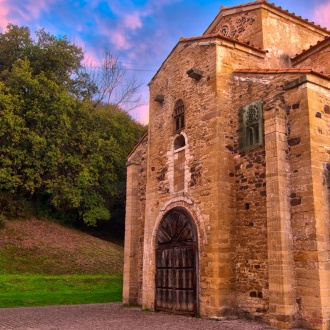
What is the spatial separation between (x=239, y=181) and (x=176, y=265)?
325cm

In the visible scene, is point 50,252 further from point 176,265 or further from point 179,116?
point 179,116

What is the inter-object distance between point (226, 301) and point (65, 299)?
26.7 feet

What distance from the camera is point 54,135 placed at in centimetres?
2747

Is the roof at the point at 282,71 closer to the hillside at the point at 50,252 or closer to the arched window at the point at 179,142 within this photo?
the arched window at the point at 179,142

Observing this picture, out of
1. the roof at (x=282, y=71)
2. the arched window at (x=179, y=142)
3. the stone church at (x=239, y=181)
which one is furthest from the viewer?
the arched window at (x=179, y=142)

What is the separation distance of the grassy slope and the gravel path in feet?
8.51

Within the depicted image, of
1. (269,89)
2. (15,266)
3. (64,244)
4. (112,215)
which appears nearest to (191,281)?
(269,89)

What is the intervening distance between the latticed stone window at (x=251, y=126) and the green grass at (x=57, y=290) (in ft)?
30.7

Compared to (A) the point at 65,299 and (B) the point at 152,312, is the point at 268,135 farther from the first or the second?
(A) the point at 65,299

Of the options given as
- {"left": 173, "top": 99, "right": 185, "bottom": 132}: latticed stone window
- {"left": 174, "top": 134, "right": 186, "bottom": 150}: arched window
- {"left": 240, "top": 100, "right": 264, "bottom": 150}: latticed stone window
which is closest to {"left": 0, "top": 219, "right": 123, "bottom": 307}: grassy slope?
{"left": 174, "top": 134, "right": 186, "bottom": 150}: arched window

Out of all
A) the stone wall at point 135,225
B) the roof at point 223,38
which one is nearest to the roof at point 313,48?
the roof at point 223,38

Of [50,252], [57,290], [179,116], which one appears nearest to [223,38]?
[179,116]

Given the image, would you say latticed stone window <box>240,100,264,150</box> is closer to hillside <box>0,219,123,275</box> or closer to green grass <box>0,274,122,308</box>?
green grass <box>0,274,122,308</box>

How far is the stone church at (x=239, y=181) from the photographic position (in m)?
9.23
